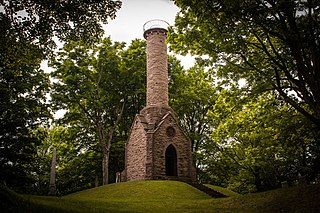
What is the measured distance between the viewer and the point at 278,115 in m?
13.5

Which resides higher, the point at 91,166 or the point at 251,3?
the point at 251,3

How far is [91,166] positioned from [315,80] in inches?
975

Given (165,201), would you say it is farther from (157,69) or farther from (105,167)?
(157,69)

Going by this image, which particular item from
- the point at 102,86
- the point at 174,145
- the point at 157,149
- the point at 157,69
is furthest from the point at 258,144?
the point at 102,86

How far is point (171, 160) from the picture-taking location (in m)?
25.5

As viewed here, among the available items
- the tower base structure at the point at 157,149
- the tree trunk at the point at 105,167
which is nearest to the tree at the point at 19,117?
the tree trunk at the point at 105,167

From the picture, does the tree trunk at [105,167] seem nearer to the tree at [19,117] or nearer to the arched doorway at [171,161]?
the arched doorway at [171,161]

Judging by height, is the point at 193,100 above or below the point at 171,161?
above

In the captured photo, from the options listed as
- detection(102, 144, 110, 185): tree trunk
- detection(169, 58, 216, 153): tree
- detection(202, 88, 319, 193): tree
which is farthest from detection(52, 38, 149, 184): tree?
detection(202, 88, 319, 193): tree

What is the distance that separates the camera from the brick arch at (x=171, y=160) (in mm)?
25047

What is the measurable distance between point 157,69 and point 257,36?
16.2m

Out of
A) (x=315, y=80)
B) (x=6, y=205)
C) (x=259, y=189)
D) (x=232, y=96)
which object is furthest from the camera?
(x=259, y=189)

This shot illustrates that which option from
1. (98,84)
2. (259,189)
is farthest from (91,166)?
(259,189)

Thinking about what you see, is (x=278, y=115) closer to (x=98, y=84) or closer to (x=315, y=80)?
→ (x=315, y=80)
